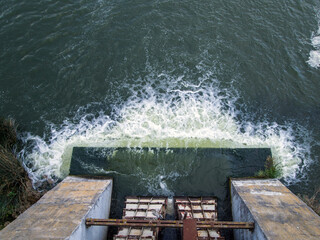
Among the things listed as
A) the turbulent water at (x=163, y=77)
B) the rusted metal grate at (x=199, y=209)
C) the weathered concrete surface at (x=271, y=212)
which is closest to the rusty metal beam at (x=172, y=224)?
the weathered concrete surface at (x=271, y=212)

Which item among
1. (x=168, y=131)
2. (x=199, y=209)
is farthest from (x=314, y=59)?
(x=199, y=209)

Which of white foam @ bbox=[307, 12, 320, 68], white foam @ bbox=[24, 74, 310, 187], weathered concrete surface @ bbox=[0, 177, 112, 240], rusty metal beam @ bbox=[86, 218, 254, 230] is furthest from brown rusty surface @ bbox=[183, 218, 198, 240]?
white foam @ bbox=[307, 12, 320, 68]

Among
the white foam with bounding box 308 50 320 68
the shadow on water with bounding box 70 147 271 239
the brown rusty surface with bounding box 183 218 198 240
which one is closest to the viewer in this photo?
the brown rusty surface with bounding box 183 218 198 240

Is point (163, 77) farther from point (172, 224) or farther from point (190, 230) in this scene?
point (190, 230)

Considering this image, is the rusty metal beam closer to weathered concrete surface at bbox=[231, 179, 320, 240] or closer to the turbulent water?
weathered concrete surface at bbox=[231, 179, 320, 240]

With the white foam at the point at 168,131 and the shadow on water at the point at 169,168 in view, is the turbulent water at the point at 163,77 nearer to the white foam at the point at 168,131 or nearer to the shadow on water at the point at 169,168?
the white foam at the point at 168,131
